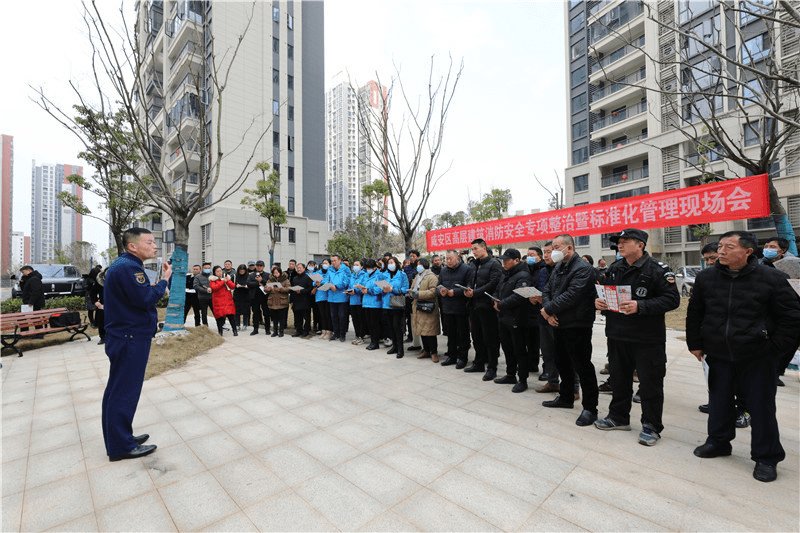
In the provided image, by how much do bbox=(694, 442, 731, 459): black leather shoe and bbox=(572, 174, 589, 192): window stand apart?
31881 millimetres

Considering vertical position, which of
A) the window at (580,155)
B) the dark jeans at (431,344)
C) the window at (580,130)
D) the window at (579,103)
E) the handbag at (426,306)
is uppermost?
the window at (579,103)

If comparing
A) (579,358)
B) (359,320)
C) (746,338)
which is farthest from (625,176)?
(746,338)

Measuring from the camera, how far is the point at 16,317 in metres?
7.55

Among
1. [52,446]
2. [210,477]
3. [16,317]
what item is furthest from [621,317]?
[16,317]

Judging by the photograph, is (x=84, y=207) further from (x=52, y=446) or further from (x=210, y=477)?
(x=210, y=477)

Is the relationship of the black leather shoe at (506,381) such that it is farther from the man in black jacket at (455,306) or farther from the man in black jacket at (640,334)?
the man in black jacket at (640,334)

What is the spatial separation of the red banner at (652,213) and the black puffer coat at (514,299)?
4263 mm

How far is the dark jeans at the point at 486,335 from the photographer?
5.33m

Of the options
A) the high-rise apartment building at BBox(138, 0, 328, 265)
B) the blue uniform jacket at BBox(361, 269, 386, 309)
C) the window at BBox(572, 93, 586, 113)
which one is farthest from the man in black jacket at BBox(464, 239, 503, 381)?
the window at BBox(572, 93, 586, 113)

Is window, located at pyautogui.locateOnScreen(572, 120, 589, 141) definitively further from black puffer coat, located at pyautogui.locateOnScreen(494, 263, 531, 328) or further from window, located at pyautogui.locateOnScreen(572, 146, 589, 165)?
black puffer coat, located at pyautogui.locateOnScreen(494, 263, 531, 328)

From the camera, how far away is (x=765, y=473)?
2.63m

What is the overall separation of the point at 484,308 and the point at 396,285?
1862mm

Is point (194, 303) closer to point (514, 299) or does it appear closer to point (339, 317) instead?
point (339, 317)

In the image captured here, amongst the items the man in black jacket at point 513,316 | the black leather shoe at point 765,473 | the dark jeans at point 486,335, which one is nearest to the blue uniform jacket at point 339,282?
the dark jeans at point 486,335
